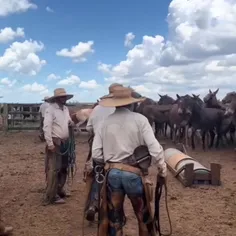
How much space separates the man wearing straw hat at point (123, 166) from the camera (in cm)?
489

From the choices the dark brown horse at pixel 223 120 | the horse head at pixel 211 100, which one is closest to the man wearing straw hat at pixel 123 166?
the dark brown horse at pixel 223 120

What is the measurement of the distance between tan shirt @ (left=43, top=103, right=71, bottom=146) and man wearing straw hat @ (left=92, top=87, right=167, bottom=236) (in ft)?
8.86

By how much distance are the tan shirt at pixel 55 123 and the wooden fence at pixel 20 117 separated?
1434cm

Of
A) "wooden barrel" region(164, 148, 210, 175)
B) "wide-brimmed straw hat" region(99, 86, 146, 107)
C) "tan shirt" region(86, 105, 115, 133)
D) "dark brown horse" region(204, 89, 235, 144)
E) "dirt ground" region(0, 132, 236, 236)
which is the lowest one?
"dirt ground" region(0, 132, 236, 236)

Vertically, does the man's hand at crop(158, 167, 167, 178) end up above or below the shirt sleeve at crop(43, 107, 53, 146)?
below

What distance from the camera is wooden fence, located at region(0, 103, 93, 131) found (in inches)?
872

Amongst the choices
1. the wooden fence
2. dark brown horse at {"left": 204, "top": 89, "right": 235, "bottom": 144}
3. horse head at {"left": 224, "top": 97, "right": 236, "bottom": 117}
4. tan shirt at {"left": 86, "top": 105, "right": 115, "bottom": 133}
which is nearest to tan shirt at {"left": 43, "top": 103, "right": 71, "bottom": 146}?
tan shirt at {"left": 86, "top": 105, "right": 115, "bottom": 133}

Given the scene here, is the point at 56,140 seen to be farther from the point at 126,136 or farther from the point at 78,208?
the point at 126,136

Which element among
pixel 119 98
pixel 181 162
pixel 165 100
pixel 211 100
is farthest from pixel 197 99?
pixel 119 98

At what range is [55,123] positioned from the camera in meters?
7.83

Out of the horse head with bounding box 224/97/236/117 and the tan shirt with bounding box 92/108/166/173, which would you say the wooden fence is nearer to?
the horse head with bounding box 224/97/236/117

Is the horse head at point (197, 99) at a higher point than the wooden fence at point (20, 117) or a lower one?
higher

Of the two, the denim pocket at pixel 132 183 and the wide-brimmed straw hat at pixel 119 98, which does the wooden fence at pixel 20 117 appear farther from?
the denim pocket at pixel 132 183

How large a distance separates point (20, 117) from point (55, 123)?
15644 millimetres
